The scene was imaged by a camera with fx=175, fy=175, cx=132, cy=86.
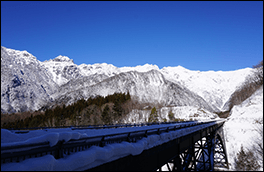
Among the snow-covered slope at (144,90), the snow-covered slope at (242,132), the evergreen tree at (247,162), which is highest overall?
the snow-covered slope at (144,90)

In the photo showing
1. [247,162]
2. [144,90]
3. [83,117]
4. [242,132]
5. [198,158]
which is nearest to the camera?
[198,158]

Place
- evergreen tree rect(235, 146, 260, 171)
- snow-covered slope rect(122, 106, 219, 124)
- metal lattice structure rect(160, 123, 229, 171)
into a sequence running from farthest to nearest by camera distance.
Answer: snow-covered slope rect(122, 106, 219, 124) < evergreen tree rect(235, 146, 260, 171) < metal lattice structure rect(160, 123, 229, 171)

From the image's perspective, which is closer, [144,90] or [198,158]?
[198,158]

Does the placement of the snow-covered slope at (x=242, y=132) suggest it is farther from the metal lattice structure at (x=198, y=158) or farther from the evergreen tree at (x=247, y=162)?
the metal lattice structure at (x=198, y=158)

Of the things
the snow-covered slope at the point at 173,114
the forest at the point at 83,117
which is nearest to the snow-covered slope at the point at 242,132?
the snow-covered slope at the point at 173,114

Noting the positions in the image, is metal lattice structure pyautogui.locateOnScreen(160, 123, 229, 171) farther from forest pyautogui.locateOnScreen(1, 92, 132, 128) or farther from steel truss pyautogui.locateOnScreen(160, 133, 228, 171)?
forest pyautogui.locateOnScreen(1, 92, 132, 128)

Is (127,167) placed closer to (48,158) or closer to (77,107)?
(48,158)

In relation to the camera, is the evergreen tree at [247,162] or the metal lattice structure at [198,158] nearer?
the metal lattice structure at [198,158]

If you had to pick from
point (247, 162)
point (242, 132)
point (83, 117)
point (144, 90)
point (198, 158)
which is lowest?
point (247, 162)

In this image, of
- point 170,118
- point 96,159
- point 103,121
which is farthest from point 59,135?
point 170,118

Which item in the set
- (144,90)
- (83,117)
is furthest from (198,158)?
(144,90)

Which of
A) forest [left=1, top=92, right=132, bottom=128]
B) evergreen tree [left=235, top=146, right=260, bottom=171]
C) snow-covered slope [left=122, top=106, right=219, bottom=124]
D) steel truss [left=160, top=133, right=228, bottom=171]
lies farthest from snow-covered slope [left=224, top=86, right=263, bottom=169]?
forest [left=1, top=92, right=132, bottom=128]

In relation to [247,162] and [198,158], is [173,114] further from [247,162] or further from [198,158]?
[198,158]

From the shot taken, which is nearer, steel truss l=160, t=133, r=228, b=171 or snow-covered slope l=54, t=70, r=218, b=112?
steel truss l=160, t=133, r=228, b=171
